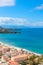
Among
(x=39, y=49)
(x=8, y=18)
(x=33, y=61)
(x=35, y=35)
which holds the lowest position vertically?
(x=33, y=61)

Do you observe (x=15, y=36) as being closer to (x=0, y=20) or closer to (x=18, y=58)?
(x=0, y=20)

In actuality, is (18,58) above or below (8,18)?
below

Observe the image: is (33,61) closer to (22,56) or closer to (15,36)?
(22,56)

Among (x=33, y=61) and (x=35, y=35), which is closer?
(x=33, y=61)

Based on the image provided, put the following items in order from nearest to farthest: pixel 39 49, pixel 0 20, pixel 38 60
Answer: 1. pixel 38 60
2. pixel 39 49
3. pixel 0 20

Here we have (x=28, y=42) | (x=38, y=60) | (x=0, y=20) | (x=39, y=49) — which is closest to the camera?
(x=38, y=60)

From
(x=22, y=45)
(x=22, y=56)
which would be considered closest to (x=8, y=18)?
(x=22, y=45)
